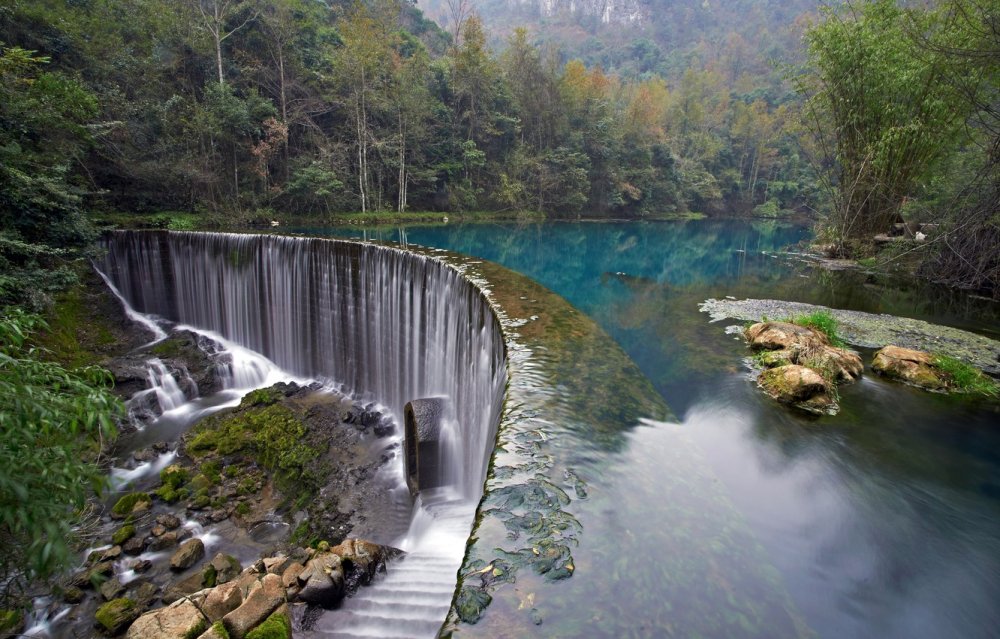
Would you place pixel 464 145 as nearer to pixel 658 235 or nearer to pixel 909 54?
pixel 658 235

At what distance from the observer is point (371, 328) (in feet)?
36.5

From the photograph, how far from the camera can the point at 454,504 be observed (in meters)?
6.59

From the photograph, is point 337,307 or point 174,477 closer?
point 174,477

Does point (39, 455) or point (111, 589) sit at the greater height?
point (39, 455)

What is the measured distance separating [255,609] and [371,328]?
25.6ft

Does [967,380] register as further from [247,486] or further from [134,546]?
[134,546]

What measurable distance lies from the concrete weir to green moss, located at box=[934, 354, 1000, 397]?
4.67 meters

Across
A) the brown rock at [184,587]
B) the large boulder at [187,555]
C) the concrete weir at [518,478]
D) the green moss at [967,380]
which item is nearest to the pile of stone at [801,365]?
the green moss at [967,380]

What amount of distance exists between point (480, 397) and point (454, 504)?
1.58 meters

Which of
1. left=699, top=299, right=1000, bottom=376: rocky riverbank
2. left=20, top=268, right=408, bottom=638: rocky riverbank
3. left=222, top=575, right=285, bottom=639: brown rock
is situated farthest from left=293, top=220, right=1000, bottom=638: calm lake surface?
left=20, top=268, right=408, bottom=638: rocky riverbank

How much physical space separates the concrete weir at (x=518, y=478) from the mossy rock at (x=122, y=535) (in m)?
3.73

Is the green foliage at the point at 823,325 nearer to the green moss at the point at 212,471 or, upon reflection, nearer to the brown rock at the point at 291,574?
the brown rock at the point at 291,574

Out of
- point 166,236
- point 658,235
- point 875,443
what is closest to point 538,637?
point 875,443

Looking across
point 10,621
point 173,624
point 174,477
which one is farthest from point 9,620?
point 174,477
